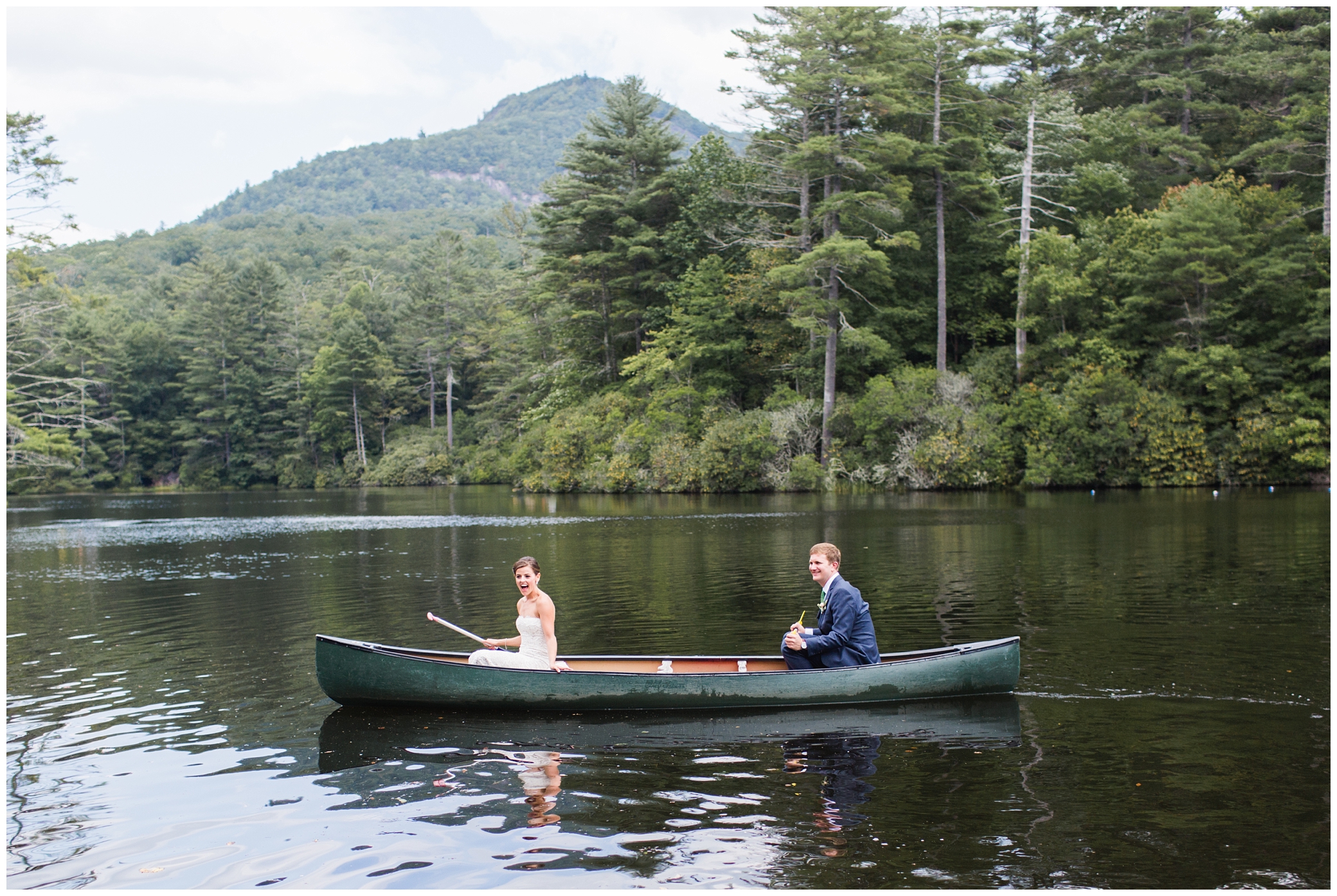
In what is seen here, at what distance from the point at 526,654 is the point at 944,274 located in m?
35.7

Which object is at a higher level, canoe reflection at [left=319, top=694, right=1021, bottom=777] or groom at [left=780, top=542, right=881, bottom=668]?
groom at [left=780, top=542, right=881, bottom=668]

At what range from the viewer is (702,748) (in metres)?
7.67

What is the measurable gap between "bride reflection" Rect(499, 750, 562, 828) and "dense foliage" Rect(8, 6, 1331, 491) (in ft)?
101

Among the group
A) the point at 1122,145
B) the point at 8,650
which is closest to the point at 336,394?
the point at 1122,145

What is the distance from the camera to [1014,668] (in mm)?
8781

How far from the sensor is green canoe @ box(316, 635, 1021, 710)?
8555 millimetres

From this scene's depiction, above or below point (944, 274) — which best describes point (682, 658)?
below

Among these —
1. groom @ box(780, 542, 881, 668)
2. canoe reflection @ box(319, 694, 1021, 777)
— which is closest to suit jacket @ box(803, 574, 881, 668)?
groom @ box(780, 542, 881, 668)

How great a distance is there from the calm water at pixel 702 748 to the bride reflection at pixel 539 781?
31mm

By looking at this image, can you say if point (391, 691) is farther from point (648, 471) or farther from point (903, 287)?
point (903, 287)

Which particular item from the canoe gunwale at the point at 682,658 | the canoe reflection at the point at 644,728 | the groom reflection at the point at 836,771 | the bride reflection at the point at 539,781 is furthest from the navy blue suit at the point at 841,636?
the bride reflection at the point at 539,781

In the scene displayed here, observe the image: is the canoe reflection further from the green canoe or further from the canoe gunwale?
the canoe gunwale

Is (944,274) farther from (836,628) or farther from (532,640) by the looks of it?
(532,640)

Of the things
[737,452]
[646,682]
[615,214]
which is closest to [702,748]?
[646,682]
